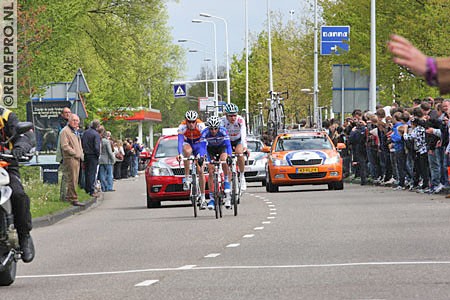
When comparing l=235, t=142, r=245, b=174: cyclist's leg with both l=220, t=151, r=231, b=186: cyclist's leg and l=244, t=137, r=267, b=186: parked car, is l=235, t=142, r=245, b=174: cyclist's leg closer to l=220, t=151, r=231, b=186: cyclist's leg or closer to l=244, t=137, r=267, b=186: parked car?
l=220, t=151, r=231, b=186: cyclist's leg

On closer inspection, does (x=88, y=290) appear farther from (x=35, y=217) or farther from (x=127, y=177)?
(x=127, y=177)

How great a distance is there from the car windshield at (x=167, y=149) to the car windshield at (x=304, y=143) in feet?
20.1

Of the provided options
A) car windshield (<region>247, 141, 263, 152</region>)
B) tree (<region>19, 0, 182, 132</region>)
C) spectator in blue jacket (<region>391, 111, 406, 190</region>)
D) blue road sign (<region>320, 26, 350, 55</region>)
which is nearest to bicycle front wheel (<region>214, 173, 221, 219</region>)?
spectator in blue jacket (<region>391, 111, 406, 190</region>)

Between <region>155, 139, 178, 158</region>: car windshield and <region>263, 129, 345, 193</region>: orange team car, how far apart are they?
16.9 feet

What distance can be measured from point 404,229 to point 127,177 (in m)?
44.4

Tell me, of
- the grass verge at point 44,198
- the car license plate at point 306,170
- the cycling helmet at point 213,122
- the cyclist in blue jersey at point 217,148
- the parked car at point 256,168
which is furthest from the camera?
the parked car at point 256,168

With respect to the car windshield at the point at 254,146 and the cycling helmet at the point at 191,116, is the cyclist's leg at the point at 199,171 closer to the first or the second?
the cycling helmet at the point at 191,116

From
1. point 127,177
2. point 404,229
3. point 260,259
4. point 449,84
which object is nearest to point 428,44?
point 127,177

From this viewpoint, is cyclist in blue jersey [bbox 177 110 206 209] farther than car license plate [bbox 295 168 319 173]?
No

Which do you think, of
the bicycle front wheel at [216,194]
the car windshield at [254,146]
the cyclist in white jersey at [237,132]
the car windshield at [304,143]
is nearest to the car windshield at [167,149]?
the cyclist in white jersey at [237,132]

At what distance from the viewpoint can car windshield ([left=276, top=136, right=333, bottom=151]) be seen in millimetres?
33250

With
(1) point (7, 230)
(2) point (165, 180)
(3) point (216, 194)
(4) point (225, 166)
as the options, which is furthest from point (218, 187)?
(1) point (7, 230)

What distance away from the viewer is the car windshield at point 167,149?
2747cm

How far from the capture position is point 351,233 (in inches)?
658
